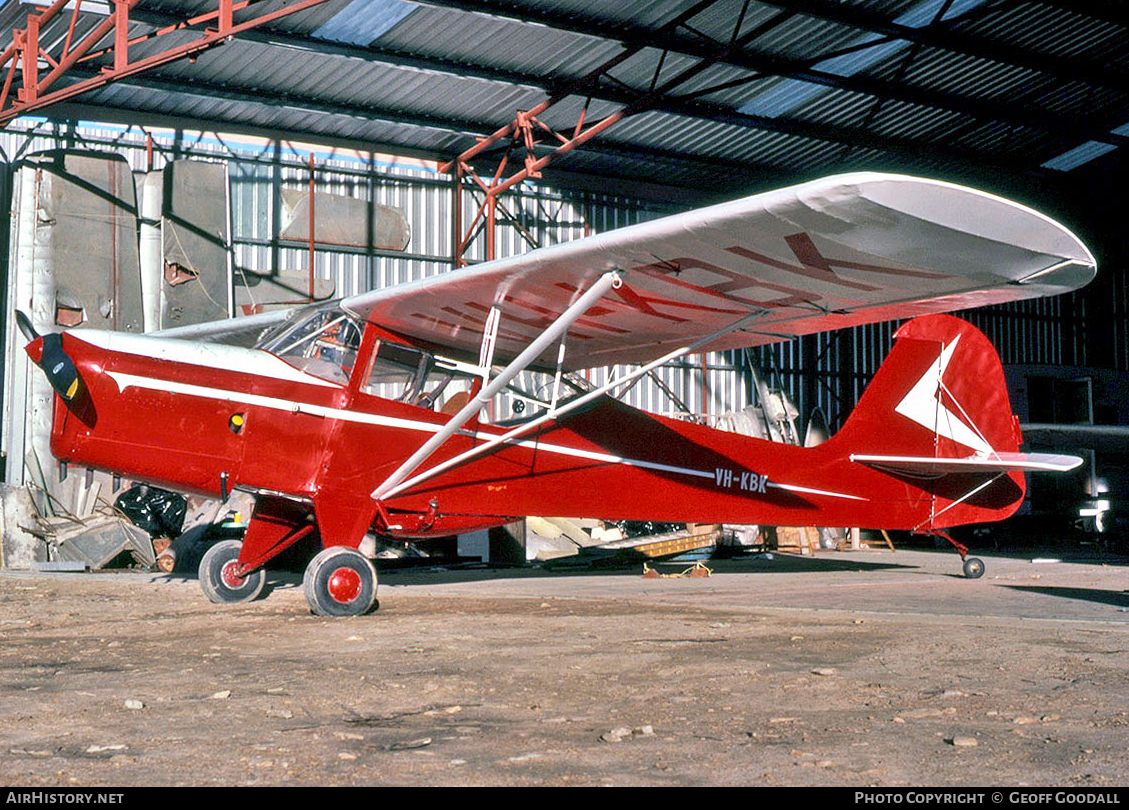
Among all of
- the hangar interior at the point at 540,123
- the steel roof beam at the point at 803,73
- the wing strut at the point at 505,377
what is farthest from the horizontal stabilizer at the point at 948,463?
the steel roof beam at the point at 803,73

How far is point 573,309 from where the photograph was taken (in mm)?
7316

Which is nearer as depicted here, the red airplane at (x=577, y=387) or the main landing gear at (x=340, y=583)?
the red airplane at (x=577, y=387)

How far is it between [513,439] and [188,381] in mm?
2736

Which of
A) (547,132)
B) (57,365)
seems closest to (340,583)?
(57,365)

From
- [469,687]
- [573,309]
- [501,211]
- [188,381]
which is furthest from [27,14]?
[469,687]

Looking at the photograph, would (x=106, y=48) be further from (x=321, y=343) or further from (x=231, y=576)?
(x=231, y=576)

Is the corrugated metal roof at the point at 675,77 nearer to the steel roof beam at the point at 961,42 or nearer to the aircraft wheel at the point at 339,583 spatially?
the steel roof beam at the point at 961,42

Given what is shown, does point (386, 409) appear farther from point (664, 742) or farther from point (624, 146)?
point (624, 146)

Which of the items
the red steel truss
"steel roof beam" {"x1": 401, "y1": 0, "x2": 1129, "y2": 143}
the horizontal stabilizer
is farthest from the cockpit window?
the red steel truss

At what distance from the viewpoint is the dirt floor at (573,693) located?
9.96ft

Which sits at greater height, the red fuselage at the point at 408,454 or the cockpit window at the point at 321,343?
the cockpit window at the point at 321,343

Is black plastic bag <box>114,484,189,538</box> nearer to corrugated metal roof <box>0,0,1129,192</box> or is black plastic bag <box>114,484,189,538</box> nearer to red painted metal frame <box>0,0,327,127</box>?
red painted metal frame <box>0,0,327,127</box>

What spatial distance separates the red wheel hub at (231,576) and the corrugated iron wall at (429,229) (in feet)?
27.7

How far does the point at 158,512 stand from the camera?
15086mm
